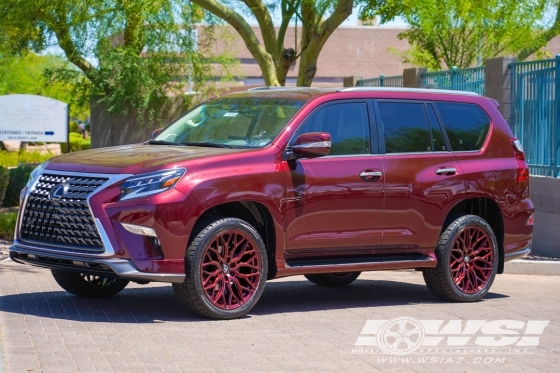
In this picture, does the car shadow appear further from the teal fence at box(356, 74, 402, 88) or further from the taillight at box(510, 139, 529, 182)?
the teal fence at box(356, 74, 402, 88)

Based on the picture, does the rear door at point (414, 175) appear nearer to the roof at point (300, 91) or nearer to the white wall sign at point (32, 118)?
the roof at point (300, 91)

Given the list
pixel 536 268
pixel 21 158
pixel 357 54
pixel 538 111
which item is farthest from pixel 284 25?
pixel 357 54

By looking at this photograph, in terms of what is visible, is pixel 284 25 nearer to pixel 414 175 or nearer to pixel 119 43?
pixel 119 43

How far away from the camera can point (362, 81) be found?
2500 centimetres

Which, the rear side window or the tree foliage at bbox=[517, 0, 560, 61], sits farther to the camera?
the tree foliage at bbox=[517, 0, 560, 61]

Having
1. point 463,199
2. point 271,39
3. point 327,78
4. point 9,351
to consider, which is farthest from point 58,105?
point 327,78

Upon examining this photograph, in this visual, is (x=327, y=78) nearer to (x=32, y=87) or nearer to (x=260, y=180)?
(x=32, y=87)

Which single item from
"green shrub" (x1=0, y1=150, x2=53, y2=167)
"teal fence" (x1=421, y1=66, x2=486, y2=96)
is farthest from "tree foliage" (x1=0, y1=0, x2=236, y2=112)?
"green shrub" (x1=0, y1=150, x2=53, y2=167)

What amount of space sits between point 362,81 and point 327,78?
152 ft

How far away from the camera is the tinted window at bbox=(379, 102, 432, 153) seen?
411 inches

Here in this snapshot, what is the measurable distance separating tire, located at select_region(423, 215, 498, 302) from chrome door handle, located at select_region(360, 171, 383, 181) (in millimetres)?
1059

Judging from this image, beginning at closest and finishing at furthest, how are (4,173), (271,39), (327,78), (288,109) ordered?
(288,109), (4,173), (271,39), (327,78)

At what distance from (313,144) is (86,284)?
2.62 meters

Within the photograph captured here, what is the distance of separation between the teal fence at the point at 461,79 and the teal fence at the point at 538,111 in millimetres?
967
